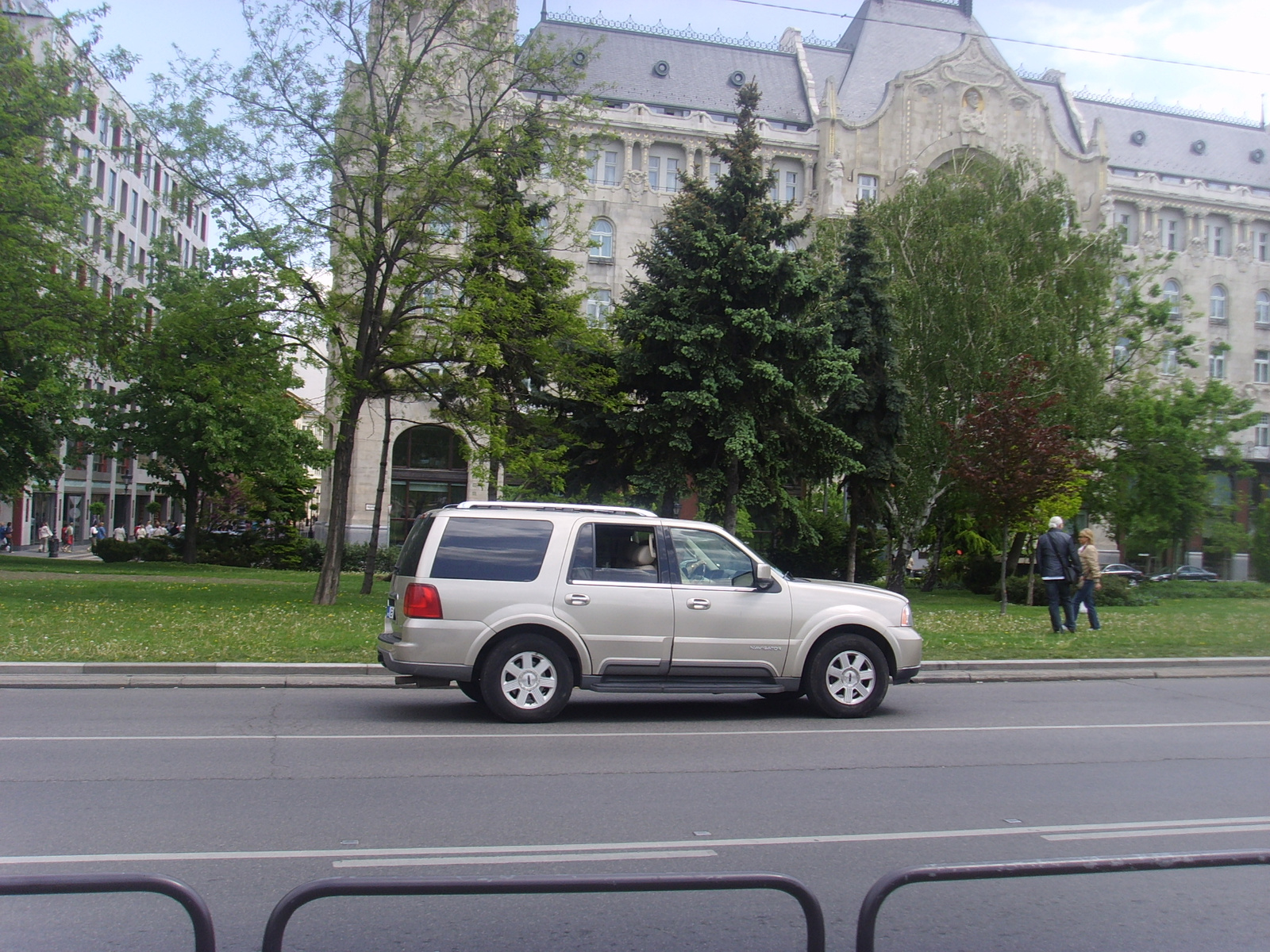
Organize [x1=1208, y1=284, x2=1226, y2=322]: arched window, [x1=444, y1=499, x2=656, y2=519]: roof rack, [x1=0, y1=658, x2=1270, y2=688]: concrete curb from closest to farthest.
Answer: [x1=444, y1=499, x2=656, y2=519]: roof rack
[x1=0, y1=658, x2=1270, y2=688]: concrete curb
[x1=1208, y1=284, x2=1226, y2=322]: arched window

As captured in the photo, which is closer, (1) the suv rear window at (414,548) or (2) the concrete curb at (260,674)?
(1) the suv rear window at (414,548)

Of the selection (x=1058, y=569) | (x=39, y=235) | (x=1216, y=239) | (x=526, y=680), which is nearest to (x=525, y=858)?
(x=526, y=680)

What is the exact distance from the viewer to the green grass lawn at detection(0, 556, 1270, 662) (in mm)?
13148

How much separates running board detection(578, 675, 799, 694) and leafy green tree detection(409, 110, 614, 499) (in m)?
11.6

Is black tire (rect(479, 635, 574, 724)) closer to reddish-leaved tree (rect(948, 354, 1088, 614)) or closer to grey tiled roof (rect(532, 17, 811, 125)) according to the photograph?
reddish-leaved tree (rect(948, 354, 1088, 614))

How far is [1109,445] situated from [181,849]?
37.7 metres

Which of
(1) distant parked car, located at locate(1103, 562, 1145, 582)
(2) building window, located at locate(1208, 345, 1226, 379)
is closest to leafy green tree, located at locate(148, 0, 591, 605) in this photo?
(1) distant parked car, located at locate(1103, 562, 1145, 582)

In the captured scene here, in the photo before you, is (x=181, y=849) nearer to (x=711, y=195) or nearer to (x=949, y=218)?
(x=711, y=195)

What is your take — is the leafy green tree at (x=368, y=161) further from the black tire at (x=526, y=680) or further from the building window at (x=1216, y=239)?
the building window at (x=1216, y=239)

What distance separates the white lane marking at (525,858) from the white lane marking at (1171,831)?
209 centimetres

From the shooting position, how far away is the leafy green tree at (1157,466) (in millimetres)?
36312

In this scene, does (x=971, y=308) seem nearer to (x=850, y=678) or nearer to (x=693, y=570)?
(x=850, y=678)

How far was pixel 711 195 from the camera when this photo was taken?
25312mm

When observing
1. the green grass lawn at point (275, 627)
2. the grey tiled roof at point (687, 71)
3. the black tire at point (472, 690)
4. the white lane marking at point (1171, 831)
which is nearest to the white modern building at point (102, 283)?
the green grass lawn at point (275, 627)
